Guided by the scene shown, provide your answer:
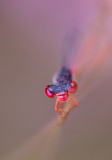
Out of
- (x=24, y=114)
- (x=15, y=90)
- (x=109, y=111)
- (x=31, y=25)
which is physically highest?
(x=31, y=25)

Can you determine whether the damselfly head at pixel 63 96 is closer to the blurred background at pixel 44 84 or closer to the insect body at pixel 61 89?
the insect body at pixel 61 89

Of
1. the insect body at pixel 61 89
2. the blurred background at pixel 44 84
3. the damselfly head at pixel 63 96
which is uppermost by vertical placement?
the blurred background at pixel 44 84

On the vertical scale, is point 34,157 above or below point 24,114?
below

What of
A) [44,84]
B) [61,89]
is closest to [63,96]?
[61,89]

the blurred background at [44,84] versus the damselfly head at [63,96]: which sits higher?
the blurred background at [44,84]

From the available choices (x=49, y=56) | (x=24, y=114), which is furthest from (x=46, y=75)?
(x=24, y=114)

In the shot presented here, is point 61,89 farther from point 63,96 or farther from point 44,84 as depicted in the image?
point 44,84

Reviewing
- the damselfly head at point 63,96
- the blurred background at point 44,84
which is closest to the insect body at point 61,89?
the damselfly head at point 63,96

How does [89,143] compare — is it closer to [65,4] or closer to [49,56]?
[49,56]

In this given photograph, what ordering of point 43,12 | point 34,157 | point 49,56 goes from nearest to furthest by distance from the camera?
1. point 34,157
2. point 49,56
3. point 43,12
